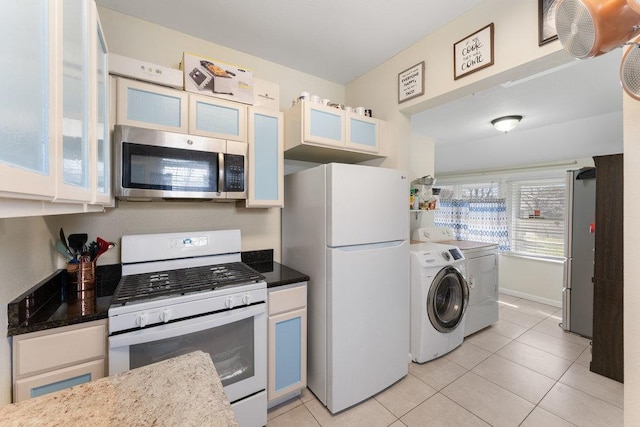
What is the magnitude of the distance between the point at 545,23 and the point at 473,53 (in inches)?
14.5

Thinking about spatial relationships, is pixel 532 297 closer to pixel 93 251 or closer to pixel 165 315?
pixel 165 315

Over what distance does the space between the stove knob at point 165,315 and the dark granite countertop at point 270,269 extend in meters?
0.57

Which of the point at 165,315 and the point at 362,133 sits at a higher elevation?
the point at 362,133

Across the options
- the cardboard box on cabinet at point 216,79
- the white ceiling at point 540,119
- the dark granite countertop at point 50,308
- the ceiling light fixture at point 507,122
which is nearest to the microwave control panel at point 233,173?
the cardboard box on cabinet at point 216,79

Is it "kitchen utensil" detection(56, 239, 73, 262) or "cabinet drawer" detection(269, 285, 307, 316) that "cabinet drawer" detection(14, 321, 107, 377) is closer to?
"kitchen utensil" detection(56, 239, 73, 262)

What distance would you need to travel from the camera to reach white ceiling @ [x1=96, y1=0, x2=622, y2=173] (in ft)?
5.50

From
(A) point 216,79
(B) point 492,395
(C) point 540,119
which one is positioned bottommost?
(B) point 492,395

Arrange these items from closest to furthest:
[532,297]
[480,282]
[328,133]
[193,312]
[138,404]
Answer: [138,404]
[193,312]
[328,133]
[480,282]
[532,297]

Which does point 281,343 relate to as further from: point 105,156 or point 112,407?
point 105,156

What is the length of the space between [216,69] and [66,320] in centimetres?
162

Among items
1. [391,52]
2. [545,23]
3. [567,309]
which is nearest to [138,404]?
[545,23]

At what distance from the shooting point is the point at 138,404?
67 cm

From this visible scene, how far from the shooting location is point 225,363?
154 centimetres

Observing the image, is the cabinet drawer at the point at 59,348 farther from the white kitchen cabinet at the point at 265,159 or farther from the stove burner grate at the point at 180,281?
the white kitchen cabinet at the point at 265,159
